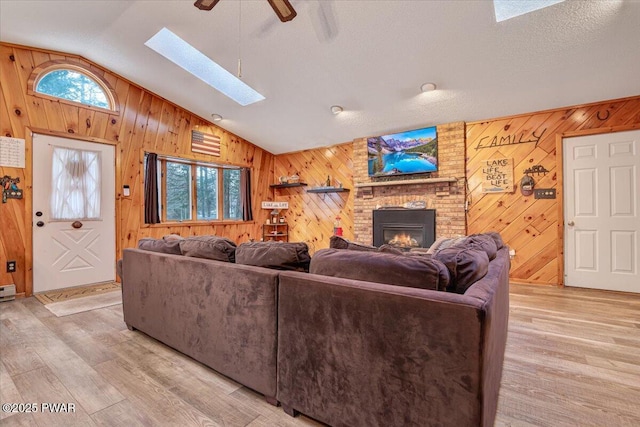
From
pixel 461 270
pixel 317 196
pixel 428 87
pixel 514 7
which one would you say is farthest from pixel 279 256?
pixel 317 196

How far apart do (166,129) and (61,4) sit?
6.93 feet

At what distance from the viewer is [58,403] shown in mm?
1568

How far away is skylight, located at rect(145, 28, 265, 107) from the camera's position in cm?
370

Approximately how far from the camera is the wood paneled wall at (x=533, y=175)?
374cm

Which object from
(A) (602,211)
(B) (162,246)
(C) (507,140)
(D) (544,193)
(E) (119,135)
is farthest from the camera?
(E) (119,135)

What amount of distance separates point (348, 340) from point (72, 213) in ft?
14.9

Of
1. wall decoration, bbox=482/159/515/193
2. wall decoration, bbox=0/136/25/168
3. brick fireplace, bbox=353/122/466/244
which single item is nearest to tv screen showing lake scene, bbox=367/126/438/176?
brick fireplace, bbox=353/122/466/244

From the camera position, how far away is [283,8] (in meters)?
2.15

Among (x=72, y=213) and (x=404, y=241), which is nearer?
(x=72, y=213)

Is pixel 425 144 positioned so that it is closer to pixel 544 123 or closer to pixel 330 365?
pixel 544 123

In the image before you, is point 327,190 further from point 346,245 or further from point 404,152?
point 346,245

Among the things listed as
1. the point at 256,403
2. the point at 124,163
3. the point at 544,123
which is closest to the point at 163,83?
the point at 124,163

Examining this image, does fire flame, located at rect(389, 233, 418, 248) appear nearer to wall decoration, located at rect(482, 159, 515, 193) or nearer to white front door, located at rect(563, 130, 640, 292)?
wall decoration, located at rect(482, 159, 515, 193)

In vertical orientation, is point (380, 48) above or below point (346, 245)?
above
